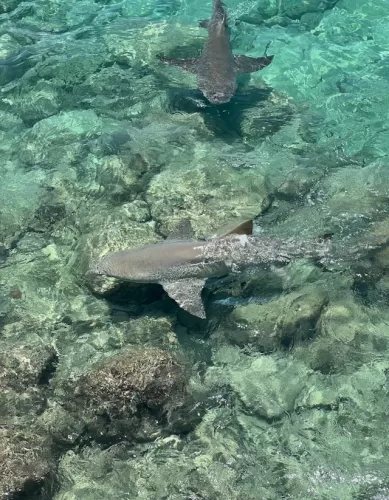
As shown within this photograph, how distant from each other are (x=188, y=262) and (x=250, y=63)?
560 cm

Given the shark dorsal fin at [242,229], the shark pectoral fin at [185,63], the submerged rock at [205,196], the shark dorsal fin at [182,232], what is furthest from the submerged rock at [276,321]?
the shark pectoral fin at [185,63]

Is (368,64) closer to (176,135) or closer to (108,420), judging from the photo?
(176,135)

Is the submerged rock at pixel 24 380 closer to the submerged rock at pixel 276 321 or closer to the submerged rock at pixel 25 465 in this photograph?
the submerged rock at pixel 25 465

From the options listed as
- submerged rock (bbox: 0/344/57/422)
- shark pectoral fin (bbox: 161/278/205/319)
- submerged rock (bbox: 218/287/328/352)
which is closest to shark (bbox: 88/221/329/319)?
shark pectoral fin (bbox: 161/278/205/319)

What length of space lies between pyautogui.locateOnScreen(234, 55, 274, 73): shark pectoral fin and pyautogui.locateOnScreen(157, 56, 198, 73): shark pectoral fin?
800mm

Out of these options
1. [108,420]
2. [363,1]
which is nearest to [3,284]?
[108,420]

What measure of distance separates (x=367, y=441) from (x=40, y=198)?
19.3 feet

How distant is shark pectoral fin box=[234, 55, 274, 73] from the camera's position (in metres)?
10.6

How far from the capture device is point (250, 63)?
10.8m

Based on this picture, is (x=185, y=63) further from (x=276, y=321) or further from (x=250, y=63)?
(x=276, y=321)

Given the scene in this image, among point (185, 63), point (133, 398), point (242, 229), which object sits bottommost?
point (133, 398)

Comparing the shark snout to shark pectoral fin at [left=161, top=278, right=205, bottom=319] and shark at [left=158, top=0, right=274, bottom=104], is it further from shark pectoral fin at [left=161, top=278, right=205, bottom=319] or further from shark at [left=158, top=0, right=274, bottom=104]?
shark pectoral fin at [left=161, top=278, right=205, bottom=319]

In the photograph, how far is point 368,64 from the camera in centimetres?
1170

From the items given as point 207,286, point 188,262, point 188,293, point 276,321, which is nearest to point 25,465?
point 188,293
